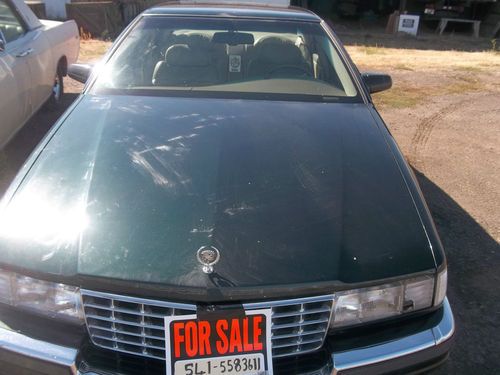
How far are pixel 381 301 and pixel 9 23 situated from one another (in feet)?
15.1

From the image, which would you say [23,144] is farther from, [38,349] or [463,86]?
[463,86]

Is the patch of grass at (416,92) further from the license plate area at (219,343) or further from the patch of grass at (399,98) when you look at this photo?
the license plate area at (219,343)

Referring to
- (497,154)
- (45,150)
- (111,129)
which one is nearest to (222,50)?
(111,129)

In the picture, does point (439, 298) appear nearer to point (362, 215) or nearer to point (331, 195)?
point (362, 215)

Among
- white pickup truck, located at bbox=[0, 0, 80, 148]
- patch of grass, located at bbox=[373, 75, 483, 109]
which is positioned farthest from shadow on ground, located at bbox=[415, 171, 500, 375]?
white pickup truck, located at bbox=[0, 0, 80, 148]

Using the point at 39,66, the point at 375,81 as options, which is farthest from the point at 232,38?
the point at 39,66

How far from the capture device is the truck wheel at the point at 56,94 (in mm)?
5797

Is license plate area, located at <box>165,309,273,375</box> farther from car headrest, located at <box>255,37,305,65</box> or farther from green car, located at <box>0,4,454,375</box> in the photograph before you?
car headrest, located at <box>255,37,305,65</box>

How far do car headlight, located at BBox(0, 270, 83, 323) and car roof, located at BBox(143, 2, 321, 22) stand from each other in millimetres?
2200

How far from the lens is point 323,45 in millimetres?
3459

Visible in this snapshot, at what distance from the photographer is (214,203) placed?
79.1 inches

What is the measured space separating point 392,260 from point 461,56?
11654 millimetres

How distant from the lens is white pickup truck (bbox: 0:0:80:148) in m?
4.05

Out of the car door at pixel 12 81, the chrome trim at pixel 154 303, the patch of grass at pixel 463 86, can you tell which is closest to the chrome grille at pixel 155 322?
the chrome trim at pixel 154 303
